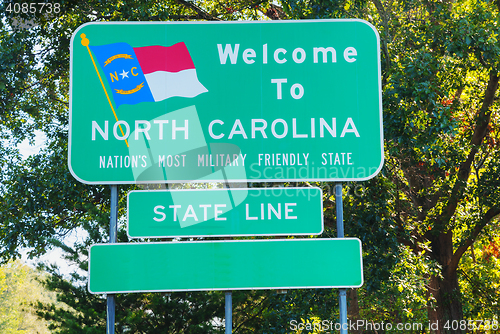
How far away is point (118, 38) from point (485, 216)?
9419 millimetres

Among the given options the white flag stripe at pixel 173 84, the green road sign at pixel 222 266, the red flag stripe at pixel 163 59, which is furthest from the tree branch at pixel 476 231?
the red flag stripe at pixel 163 59

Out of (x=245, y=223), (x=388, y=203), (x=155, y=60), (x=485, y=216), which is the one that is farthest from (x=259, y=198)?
(x=485, y=216)

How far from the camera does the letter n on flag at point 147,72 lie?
4.61m

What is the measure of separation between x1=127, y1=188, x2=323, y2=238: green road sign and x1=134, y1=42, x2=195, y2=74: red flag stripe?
4.33 feet

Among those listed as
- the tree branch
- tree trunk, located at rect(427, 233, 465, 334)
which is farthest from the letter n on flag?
tree trunk, located at rect(427, 233, 465, 334)

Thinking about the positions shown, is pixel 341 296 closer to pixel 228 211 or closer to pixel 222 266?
pixel 222 266

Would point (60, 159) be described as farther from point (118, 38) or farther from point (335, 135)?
point (335, 135)

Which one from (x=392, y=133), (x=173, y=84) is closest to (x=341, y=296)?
(x=173, y=84)

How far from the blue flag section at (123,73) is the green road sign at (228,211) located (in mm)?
1019

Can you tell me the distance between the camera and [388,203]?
8047mm

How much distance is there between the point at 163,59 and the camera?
4695 mm


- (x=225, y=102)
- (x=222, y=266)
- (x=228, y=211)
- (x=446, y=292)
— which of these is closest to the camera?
(x=222, y=266)

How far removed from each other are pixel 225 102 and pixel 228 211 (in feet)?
3.71

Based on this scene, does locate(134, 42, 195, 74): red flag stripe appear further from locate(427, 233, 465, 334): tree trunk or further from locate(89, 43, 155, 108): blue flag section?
locate(427, 233, 465, 334): tree trunk
